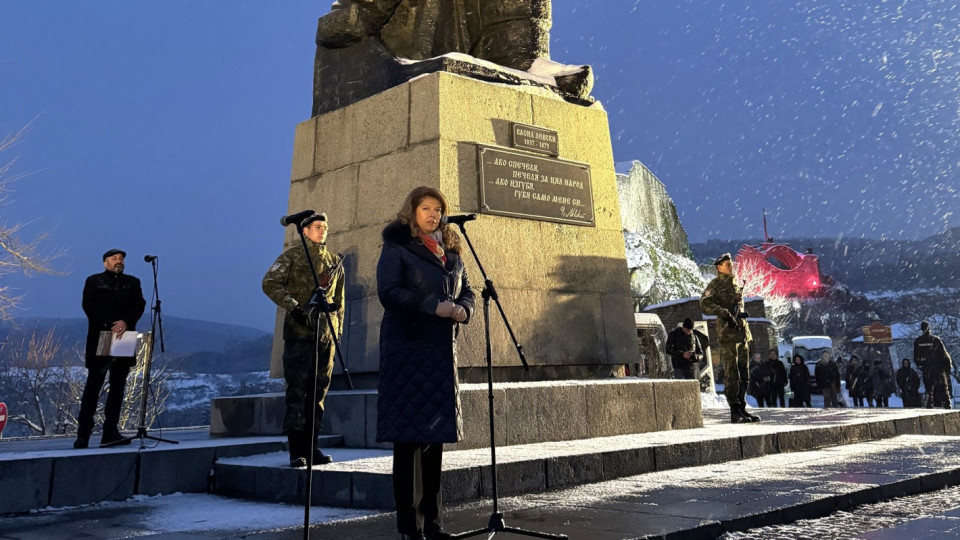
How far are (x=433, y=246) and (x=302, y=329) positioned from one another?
1975 mm

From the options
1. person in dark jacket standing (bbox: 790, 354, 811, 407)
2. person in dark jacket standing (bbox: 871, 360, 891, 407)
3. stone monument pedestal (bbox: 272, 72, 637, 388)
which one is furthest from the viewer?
person in dark jacket standing (bbox: 871, 360, 891, 407)

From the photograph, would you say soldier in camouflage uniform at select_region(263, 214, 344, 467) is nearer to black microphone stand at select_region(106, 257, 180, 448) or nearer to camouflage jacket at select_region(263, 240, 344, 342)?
camouflage jacket at select_region(263, 240, 344, 342)

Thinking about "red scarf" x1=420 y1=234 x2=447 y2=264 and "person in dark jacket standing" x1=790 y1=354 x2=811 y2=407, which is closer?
"red scarf" x1=420 y1=234 x2=447 y2=264

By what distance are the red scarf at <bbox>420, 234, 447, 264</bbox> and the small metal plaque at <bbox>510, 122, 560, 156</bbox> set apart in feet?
12.7

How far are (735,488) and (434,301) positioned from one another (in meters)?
2.46

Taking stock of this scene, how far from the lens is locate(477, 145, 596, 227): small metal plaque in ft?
23.7

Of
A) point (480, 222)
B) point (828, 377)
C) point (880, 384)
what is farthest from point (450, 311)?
point (880, 384)

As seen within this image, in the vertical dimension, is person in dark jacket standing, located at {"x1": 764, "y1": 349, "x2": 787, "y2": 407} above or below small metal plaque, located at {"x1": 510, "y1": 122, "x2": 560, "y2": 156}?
below

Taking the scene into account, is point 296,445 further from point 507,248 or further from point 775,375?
point 775,375

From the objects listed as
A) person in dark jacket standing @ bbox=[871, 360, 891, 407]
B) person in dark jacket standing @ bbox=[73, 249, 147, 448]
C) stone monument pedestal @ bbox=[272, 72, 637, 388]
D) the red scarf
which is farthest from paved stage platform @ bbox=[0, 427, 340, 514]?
person in dark jacket standing @ bbox=[871, 360, 891, 407]

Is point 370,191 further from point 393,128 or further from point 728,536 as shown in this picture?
point 728,536

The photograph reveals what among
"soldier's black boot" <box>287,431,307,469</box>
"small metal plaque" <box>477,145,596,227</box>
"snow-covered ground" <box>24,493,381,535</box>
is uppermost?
"small metal plaque" <box>477,145,596,227</box>

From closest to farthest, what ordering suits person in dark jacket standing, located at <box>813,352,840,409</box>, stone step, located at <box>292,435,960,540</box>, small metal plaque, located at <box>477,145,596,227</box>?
stone step, located at <box>292,435,960,540</box> < small metal plaque, located at <box>477,145,596,227</box> < person in dark jacket standing, located at <box>813,352,840,409</box>

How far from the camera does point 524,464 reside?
502 centimetres
